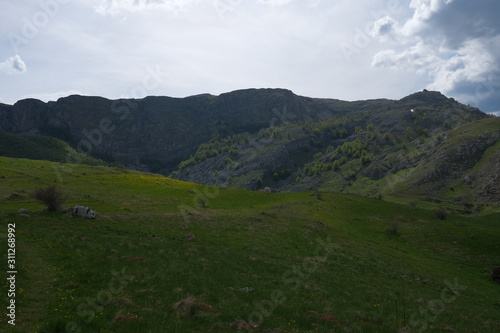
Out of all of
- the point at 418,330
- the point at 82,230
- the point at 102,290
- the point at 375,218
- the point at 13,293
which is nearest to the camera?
the point at 13,293

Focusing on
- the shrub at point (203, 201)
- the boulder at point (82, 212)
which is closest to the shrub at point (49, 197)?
the boulder at point (82, 212)

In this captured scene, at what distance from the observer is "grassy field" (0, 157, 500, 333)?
15164mm

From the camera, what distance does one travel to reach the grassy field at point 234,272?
49.8 ft

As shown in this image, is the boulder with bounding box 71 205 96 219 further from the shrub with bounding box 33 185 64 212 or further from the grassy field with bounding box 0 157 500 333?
the shrub with bounding box 33 185 64 212

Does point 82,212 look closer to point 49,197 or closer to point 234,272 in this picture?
point 49,197

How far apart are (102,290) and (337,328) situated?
14097 millimetres

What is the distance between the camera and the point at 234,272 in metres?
24.7

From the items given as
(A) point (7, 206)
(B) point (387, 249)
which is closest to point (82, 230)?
(A) point (7, 206)

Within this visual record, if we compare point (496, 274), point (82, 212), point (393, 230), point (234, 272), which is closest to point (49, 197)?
point (82, 212)

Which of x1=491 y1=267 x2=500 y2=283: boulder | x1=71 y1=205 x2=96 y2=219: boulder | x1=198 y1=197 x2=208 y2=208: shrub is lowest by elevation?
x1=491 y1=267 x2=500 y2=283: boulder

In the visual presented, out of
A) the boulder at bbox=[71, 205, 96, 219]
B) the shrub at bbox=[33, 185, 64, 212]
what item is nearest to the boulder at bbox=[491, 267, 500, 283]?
the boulder at bbox=[71, 205, 96, 219]

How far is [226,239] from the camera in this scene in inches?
1500

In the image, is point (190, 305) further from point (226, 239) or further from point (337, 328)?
point (226, 239)

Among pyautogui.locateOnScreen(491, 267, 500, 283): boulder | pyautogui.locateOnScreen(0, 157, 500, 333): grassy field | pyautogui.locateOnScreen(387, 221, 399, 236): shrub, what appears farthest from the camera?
pyautogui.locateOnScreen(387, 221, 399, 236): shrub
